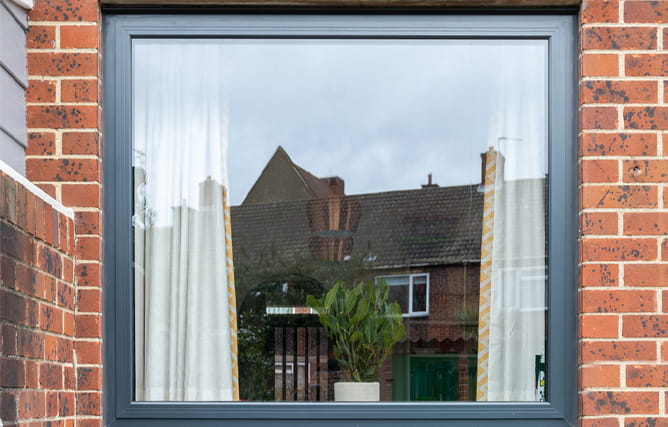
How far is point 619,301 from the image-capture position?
2.38 meters

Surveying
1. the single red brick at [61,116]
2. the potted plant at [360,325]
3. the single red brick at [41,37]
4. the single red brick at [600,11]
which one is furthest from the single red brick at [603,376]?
the single red brick at [41,37]

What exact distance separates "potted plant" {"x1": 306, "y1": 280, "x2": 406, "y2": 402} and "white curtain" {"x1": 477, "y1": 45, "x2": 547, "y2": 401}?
323 mm

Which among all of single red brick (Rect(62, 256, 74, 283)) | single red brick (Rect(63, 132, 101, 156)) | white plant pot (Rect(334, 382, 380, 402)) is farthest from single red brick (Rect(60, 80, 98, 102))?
white plant pot (Rect(334, 382, 380, 402))

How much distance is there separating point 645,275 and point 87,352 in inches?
70.2

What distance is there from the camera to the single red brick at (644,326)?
2.37 m

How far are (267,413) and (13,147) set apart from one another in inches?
45.7

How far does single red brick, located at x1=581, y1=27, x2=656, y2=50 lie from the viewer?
2.45 m

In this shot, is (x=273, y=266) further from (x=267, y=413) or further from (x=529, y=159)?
(x=529, y=159)

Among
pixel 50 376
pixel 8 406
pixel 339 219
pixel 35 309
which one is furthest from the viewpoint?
pixel 339 219

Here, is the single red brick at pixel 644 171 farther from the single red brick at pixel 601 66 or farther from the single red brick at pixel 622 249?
the single red brick at pixel 601 66

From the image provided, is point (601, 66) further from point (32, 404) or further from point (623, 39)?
point (32, 404)

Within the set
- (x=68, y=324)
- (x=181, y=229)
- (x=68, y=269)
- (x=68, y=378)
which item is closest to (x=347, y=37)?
(x=181, y=229)

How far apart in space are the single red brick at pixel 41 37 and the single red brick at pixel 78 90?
0.13 metres

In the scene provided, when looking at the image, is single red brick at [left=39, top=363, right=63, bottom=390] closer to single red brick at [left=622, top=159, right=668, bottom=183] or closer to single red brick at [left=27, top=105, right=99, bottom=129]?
single red brick at [left=27, top=105, right=99, bottom=129]
